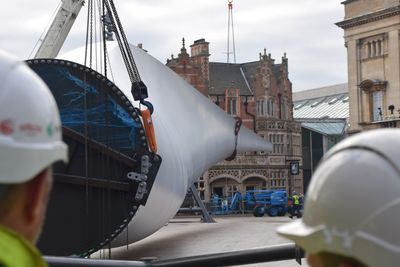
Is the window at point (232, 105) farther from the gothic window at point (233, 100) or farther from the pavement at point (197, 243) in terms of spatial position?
the pavement at point (197, 243)

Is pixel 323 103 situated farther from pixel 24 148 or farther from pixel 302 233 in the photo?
pixel 24 148

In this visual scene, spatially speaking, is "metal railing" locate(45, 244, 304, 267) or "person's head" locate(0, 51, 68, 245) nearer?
"person's head" locate(0, 51, 68, 245)

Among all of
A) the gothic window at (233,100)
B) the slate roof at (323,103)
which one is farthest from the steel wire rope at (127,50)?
the slate roof at (323,103)

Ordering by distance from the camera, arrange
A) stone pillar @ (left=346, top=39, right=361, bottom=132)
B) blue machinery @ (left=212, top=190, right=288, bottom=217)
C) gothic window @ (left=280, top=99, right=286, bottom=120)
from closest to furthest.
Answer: blue machinery @ (left=212, top=190, right=288, bottom=217), stone pillar @ (left=346, top=39, right=361, bottom=132), gothic window @ (left=280, top=99, right=286, bottom=120)

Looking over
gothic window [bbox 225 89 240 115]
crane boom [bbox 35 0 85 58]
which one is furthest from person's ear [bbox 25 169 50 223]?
gothic window [bbox 225 89 240 115]

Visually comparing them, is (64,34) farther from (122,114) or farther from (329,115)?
(329,115)

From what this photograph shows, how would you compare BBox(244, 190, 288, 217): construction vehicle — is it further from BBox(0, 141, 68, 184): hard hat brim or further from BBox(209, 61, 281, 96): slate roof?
BBox(0, 141, 68, 184): hard hat brim

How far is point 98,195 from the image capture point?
1098 cm

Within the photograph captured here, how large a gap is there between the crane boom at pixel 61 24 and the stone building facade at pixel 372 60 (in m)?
22.6

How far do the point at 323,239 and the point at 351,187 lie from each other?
110 millimetres

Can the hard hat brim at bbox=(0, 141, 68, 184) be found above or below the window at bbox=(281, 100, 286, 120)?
below

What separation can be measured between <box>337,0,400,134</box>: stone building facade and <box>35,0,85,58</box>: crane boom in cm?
2255

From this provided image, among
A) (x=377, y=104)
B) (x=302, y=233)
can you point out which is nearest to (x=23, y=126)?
(x=302, y=233)

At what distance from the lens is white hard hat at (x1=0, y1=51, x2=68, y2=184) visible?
4.10 feet
